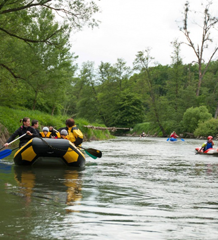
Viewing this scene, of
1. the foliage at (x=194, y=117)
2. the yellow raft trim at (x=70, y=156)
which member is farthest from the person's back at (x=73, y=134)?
the foliage at (x=194, y=117)

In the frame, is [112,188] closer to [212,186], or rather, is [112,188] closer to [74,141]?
[212,186]

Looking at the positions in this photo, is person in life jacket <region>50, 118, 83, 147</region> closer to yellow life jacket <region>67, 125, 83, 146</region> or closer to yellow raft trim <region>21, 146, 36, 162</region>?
yellow life jacket <region>67, 125, 83, 146</region>

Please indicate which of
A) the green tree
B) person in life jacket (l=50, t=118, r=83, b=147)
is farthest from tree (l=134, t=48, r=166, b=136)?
person in life jacket (l=50, t=118, r=83, b=147)

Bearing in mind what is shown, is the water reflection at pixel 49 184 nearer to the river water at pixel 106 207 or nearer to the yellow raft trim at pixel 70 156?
the river water at pixel 106 207

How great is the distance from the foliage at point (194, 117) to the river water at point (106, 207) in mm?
43921

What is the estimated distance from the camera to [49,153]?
9430 millimetres

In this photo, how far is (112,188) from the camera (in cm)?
699

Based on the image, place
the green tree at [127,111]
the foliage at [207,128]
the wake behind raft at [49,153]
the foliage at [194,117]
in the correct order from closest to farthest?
1. the wake behind raft at [49,153]
2. the foliage at [207,128]
3. the foliage at [194,117]
4. the green tree at [127,111]

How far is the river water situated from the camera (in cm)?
393

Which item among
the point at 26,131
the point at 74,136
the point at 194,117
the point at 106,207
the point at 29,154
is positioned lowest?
the point at 106,207

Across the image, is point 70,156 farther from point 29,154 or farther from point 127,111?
point 127,111

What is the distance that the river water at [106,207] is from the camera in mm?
3930

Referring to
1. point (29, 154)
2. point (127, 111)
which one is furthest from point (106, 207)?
point (127, 111)

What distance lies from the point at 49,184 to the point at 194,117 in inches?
1844
